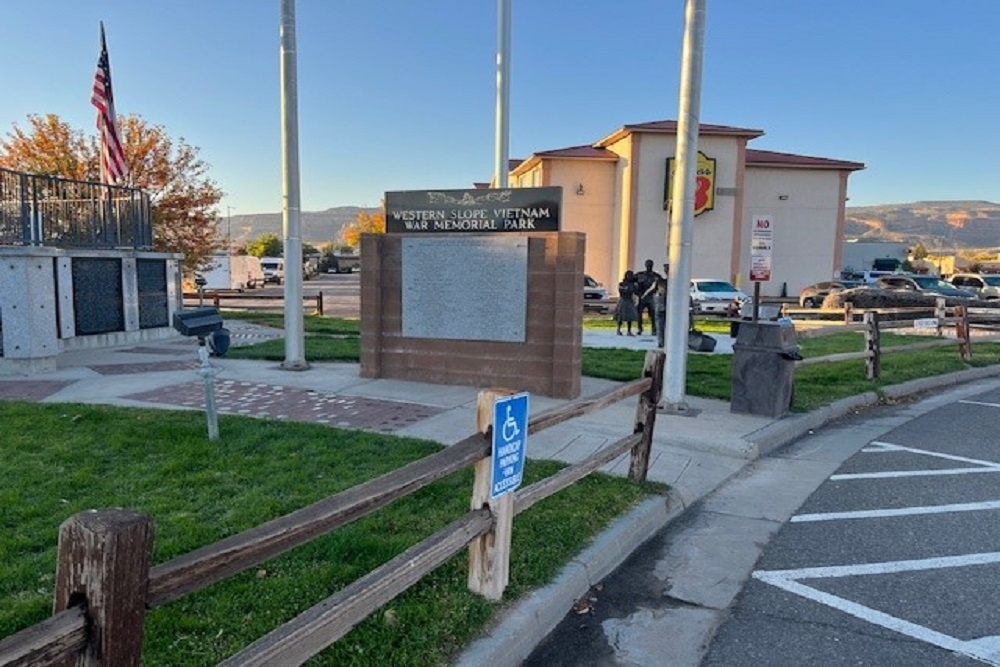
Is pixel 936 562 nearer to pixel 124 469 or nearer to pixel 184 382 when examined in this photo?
pixel 124 469

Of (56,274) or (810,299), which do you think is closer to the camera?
(56,274)

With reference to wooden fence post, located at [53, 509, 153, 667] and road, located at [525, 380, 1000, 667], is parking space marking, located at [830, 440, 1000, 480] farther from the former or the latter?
wooden fence post, located at [53, 509, 153, 667]

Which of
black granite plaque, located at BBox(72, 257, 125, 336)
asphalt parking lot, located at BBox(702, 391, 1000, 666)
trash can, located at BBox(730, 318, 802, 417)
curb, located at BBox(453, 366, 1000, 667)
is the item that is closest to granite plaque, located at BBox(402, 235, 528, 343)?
trash can, located at BBox(730, 318, 802, 417)

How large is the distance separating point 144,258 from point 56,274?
255cm

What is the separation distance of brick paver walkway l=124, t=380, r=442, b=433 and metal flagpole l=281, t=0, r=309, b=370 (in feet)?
4.78

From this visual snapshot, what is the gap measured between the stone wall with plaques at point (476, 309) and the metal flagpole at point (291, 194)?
1.36 m

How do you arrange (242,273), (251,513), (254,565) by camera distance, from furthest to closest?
(242,273) < (251,513) < (254,565)

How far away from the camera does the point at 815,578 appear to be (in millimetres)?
4215

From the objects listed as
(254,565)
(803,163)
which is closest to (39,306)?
(254,565)

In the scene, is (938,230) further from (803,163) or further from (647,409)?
(647,409)

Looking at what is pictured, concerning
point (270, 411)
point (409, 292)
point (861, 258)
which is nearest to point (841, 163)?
point (861, 258)

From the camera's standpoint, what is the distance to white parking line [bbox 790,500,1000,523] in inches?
208

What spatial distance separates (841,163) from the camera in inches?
1548

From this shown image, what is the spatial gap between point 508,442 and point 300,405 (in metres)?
5.15
